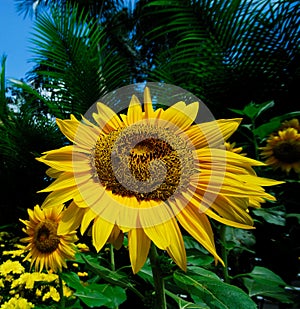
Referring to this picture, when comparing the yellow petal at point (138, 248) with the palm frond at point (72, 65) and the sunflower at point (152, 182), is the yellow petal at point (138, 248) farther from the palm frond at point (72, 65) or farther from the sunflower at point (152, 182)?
the palm frond at point (72, 65)

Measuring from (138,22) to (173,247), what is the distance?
6953mm

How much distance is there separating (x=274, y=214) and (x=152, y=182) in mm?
676

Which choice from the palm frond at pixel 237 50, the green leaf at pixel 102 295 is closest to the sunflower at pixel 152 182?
the green leaf at pixel 102 295

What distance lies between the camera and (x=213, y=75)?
2.10 metres

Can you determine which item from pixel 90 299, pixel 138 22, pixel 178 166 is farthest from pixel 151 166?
pixel 138 22

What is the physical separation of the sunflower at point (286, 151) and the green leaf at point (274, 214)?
0.67 ft

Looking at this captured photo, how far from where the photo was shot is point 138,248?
396mm

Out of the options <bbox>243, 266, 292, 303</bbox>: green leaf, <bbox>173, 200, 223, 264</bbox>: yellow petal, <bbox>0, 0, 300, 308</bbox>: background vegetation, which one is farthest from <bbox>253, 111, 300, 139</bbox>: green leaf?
<bbox>173, 200, 223, 264</bbox>: yellow petal

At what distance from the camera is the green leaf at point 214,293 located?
40 cm

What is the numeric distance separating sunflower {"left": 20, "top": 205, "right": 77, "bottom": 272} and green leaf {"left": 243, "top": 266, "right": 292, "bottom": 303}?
381mm

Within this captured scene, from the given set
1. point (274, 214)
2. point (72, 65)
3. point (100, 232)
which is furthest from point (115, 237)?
point (72, 65)

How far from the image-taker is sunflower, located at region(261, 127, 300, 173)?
1221mm

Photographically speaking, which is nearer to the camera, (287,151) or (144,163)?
(144,163)

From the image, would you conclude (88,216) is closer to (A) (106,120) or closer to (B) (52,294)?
(A) (106,120)
